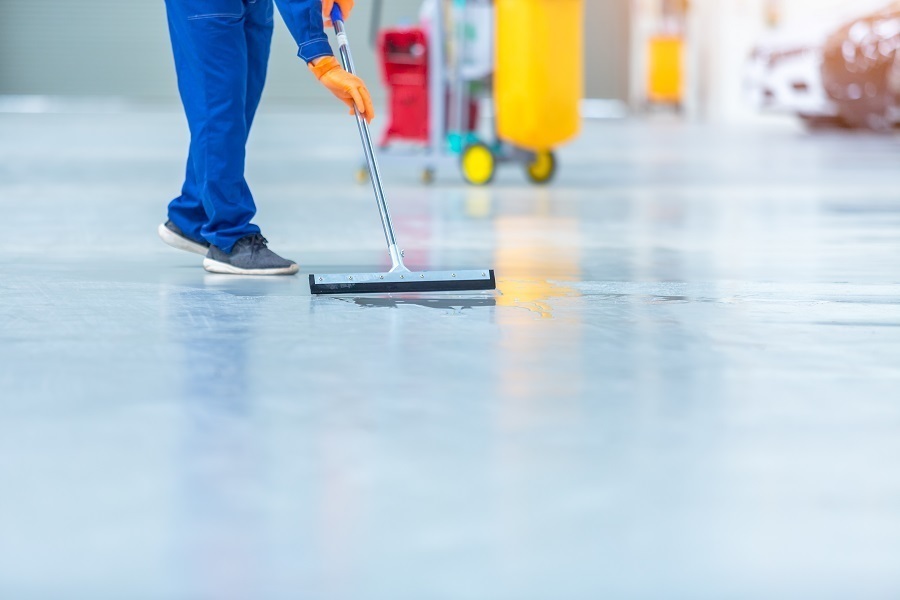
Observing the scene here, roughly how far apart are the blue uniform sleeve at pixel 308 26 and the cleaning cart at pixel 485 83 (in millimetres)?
2821

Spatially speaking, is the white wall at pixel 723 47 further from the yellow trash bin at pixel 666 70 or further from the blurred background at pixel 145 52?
the blurred background at pixel 145 52

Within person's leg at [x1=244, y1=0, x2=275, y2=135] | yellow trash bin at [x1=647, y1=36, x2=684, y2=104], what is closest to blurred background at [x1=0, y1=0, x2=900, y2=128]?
yellow trash bin at [x1=647, y1=36, x2=684, y2=104]

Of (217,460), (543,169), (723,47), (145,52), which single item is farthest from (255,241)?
(145,52)

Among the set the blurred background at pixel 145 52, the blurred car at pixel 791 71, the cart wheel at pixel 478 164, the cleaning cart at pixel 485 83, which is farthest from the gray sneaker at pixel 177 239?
the blurred background at pixel 145 52

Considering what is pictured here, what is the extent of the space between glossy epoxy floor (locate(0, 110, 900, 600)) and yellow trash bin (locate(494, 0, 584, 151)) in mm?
2064

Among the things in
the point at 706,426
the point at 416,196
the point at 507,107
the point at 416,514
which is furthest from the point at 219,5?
the point at 507,107

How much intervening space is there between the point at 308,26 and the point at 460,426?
4.81 ft

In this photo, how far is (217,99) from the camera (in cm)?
292

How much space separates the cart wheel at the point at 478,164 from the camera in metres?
5.81

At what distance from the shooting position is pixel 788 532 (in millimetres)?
1141

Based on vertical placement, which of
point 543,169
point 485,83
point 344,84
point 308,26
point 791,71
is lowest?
point 543,169

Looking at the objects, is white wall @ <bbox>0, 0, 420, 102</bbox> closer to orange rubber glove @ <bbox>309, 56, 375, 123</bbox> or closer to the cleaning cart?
the cleaning cart

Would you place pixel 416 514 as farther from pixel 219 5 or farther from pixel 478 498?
pixel 219 5

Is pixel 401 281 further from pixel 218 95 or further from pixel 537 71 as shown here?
pixel 537 71
